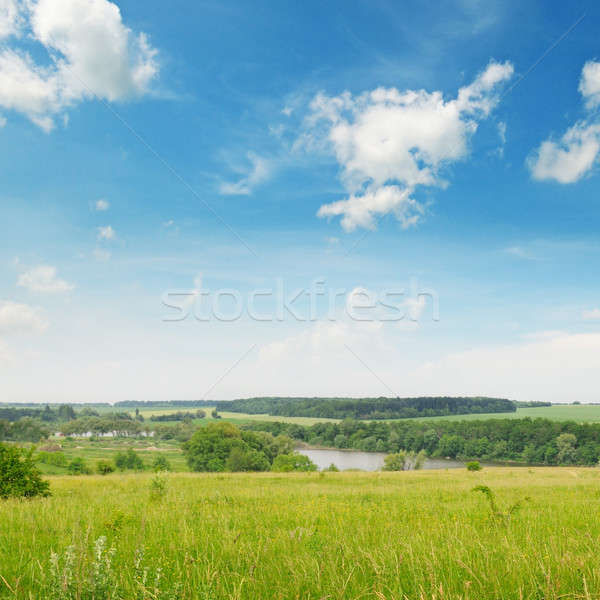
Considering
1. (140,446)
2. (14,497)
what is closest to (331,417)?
(140,446)

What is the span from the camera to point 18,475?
11.5 m

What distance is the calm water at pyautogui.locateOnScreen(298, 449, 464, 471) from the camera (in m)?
108

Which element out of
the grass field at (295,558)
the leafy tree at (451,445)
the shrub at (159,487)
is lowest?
the leafy tree at (451,445)

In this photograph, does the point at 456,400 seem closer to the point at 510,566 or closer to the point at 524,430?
the point at 524,430

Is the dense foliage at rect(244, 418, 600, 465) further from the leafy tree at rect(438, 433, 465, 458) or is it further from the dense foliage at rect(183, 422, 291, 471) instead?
the dense foliage at rect(183, 422, 291, 471)

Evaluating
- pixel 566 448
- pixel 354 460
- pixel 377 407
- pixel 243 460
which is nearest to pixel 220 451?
pixel 243 460

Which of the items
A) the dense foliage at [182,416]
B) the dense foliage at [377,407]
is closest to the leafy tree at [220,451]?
the dense foliage at [377,407]

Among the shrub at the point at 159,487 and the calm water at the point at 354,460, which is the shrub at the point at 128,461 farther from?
the shrub at the point at 159,487

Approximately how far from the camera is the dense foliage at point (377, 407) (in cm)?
15974

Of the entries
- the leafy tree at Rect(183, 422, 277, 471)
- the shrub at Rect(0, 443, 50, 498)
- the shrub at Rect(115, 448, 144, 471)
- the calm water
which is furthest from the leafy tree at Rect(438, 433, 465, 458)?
the shrub at Rect(0, 443, 50, 498)

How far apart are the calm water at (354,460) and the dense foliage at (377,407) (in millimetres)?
22904

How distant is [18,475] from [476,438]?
432 feet

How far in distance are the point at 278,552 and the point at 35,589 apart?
2.12m

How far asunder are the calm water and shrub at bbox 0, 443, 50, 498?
9940 cm
